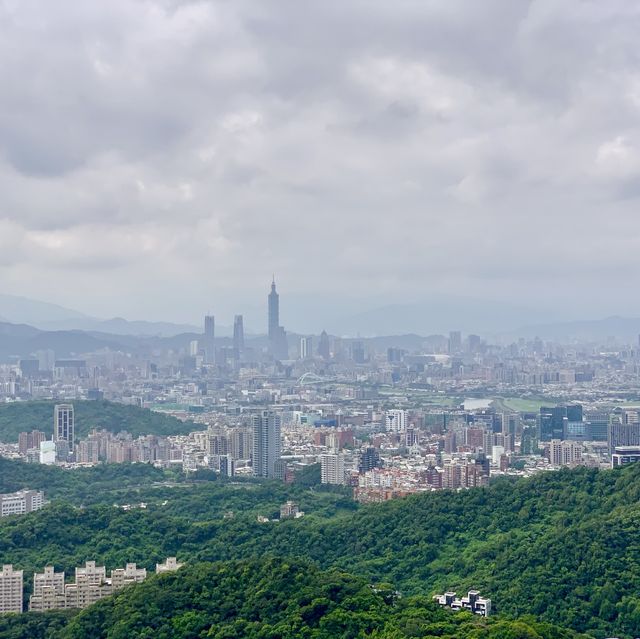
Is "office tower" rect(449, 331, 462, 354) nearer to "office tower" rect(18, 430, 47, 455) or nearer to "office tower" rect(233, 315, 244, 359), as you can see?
"office tower" rect(233, 315, 244, 359)

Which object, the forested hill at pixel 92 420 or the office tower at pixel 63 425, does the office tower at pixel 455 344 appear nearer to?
the forested hill at pixel 92 420

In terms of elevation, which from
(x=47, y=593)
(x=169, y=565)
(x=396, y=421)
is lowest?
(x=47, y=593)

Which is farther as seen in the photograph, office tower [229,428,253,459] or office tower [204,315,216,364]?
office tower [204,315,216,364]

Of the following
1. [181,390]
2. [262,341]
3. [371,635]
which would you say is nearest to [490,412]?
[181,390]

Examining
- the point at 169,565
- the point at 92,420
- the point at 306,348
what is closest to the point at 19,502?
the point at 169,565

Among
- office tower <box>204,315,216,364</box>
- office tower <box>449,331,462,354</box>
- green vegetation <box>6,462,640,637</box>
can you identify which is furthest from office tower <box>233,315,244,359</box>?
green vegetation <box>6,462,640,637</box>

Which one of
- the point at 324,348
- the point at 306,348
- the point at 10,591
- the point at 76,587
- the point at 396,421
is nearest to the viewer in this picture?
the point at 10,591

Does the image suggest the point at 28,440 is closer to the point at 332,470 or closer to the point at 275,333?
the point at 332,470
